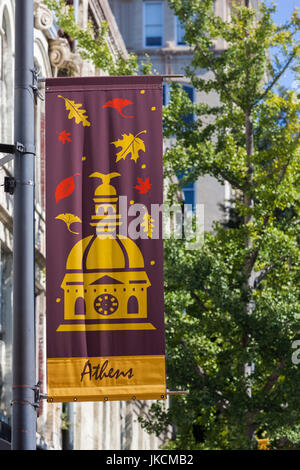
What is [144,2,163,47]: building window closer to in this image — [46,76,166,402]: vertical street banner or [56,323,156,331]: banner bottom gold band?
[46,76,166,402]: vertical street banner

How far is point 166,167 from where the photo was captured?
23656mm

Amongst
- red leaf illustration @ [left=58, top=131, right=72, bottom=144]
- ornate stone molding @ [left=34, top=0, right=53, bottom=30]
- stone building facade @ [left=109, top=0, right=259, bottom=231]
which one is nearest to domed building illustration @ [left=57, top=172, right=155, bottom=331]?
red leaf illustration @ [left=58, top=131, right=72, bottom=144]

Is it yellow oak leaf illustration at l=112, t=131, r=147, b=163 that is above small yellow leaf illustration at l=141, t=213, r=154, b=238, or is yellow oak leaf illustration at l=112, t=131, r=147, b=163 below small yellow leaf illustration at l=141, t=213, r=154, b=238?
above

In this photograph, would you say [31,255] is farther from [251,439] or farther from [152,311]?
[251,439]

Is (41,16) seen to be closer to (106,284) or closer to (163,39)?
(106,284)

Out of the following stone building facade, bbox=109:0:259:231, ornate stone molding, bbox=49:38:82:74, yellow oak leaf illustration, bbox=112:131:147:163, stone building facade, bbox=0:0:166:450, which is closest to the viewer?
yellow oak leaf illustration, bbox=112:131:147:163

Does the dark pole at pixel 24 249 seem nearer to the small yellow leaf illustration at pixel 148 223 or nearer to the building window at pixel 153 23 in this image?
the small yellow leaf illustration at pixel 148 223

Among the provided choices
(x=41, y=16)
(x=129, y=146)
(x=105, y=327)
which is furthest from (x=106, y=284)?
(x=41, y=16)

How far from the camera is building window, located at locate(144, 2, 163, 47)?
56.5m

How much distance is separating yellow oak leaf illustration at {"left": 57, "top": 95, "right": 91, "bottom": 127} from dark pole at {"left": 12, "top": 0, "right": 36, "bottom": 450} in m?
0.36

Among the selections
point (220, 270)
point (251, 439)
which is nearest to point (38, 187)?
point (220, 270)

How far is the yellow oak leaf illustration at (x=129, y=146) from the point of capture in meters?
9.85

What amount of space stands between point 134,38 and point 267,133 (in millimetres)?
33645

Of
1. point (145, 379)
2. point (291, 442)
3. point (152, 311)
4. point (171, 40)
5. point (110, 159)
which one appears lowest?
point (291, 442)
